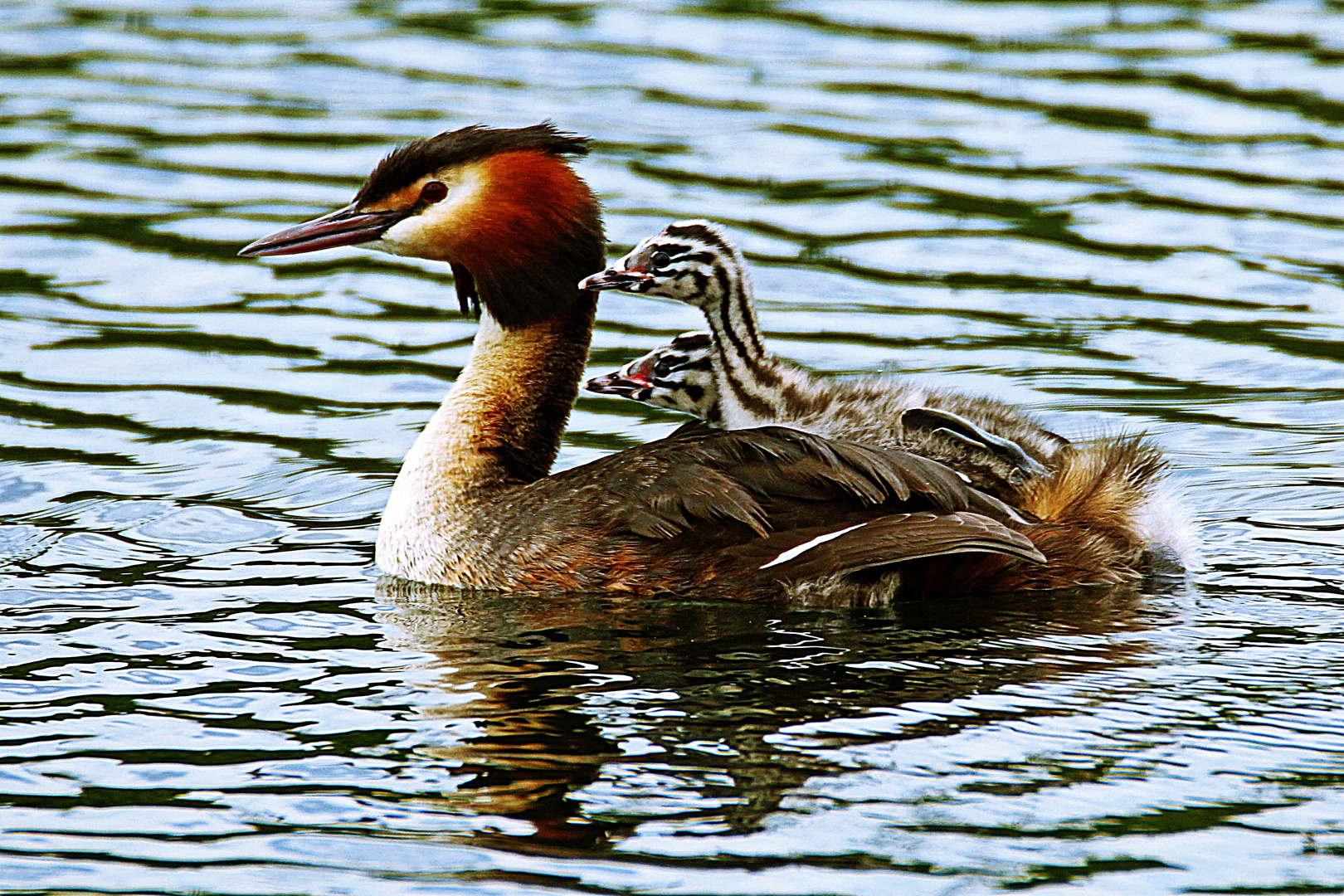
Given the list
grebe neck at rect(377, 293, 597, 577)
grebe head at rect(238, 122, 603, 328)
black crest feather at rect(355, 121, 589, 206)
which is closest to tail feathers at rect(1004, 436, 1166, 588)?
grebe neck at rect(377, 293, 597, 577)

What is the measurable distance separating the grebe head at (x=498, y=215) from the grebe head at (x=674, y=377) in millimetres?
460

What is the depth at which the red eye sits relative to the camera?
793 centimetres

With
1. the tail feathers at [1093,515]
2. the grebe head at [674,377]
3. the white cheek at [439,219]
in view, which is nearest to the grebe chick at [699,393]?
the grebe head at [674,377]

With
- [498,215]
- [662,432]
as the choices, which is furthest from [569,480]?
[662,432]

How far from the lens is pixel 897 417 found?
7.33 m

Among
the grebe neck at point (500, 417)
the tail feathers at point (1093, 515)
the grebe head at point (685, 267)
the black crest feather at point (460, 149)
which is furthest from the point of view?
the black crest feather at point (460, 149)

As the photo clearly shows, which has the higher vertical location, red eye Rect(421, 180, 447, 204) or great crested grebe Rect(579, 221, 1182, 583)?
red eye Rect(421, 180, 447, 204)

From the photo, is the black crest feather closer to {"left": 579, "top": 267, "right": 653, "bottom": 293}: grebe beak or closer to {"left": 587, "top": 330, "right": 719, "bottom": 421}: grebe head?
{"left": 579, "top": 267, "right": 653, "bottom": 293}: grebe beak

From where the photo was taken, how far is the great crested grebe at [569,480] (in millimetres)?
6852

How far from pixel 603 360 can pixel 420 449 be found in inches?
106

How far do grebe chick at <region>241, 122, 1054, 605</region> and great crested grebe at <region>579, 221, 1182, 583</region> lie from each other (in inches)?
8.1

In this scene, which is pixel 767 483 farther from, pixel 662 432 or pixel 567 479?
pixel 662 432

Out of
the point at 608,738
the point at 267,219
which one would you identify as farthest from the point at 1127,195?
the point at 608,738

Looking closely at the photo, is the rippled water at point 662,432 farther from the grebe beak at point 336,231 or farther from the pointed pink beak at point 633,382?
the grebe beak at point 336,231
